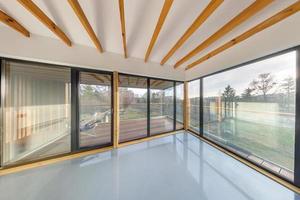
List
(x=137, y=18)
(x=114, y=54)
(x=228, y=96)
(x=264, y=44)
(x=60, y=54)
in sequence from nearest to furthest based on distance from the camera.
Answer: (x=137, y=18), (x=264, y=44), (x=60, y=54), (x=228, y=96), (x=114, y=54)

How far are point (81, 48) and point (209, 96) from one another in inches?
143

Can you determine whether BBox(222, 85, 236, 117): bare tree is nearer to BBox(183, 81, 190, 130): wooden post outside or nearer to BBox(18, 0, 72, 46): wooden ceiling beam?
BBox(183, 81, 190, 130): wooden post outside

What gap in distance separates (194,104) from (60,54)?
406cm

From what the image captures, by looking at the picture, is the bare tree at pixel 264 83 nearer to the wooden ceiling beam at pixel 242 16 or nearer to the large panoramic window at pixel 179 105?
the wooden ceiling beam at pixel 242 16

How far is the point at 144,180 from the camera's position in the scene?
164cm

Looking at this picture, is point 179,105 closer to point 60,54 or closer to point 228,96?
point 228,96

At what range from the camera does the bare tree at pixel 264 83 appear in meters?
1.82

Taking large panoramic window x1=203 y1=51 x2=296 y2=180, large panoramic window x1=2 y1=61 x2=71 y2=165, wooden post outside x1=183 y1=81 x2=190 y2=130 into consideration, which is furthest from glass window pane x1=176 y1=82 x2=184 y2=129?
large panoramic window x1=2 y1=61 x2=71 y2=165

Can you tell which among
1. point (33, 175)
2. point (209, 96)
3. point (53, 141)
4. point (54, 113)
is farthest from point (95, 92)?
point (209, 96)

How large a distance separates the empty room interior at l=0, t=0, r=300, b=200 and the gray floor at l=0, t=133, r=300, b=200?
16mm

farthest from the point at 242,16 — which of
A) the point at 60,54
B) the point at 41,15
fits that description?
the point at 60,54

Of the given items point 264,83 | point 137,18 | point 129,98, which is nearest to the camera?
point 137,18

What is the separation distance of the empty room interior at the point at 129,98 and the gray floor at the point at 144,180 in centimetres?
2

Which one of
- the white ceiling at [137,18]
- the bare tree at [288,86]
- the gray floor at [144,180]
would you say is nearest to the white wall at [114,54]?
the white ceiling at [137,18]
